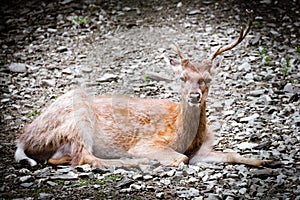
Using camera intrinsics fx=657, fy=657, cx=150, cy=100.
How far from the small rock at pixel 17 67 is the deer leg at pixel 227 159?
11.3ft

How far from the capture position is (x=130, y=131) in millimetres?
7312

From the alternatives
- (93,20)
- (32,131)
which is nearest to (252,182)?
(32,131)

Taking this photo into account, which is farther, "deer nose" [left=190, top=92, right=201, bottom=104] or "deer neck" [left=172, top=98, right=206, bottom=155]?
"deer neck" [left=172, top=98, right=206, bottom=155]

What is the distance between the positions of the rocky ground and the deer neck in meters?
0.26

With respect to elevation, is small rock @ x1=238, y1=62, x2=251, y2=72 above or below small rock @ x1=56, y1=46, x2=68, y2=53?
below

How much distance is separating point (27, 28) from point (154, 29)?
2.12m

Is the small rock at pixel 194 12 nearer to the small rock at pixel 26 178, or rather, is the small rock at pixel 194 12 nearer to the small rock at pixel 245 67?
the small rock at pixel 245 67

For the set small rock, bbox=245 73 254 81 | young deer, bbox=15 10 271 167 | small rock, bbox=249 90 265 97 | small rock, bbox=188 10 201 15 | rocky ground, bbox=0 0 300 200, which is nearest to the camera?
rocky ground, bbox=0 0 300 200

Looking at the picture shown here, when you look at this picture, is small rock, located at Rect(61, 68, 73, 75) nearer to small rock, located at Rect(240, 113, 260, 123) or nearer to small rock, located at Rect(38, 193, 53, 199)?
small rock, located at Rect(240, 113, 260, 123)

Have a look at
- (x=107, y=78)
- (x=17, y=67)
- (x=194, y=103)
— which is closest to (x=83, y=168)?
(x=194, y=103)

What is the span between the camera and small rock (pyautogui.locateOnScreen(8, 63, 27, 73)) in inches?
372

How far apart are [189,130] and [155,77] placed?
6.48 ft

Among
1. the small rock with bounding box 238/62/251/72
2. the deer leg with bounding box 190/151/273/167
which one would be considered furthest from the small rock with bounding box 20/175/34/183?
the small rock with bounding box 238/62/251/72

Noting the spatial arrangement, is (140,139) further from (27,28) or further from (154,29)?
(27,28)
